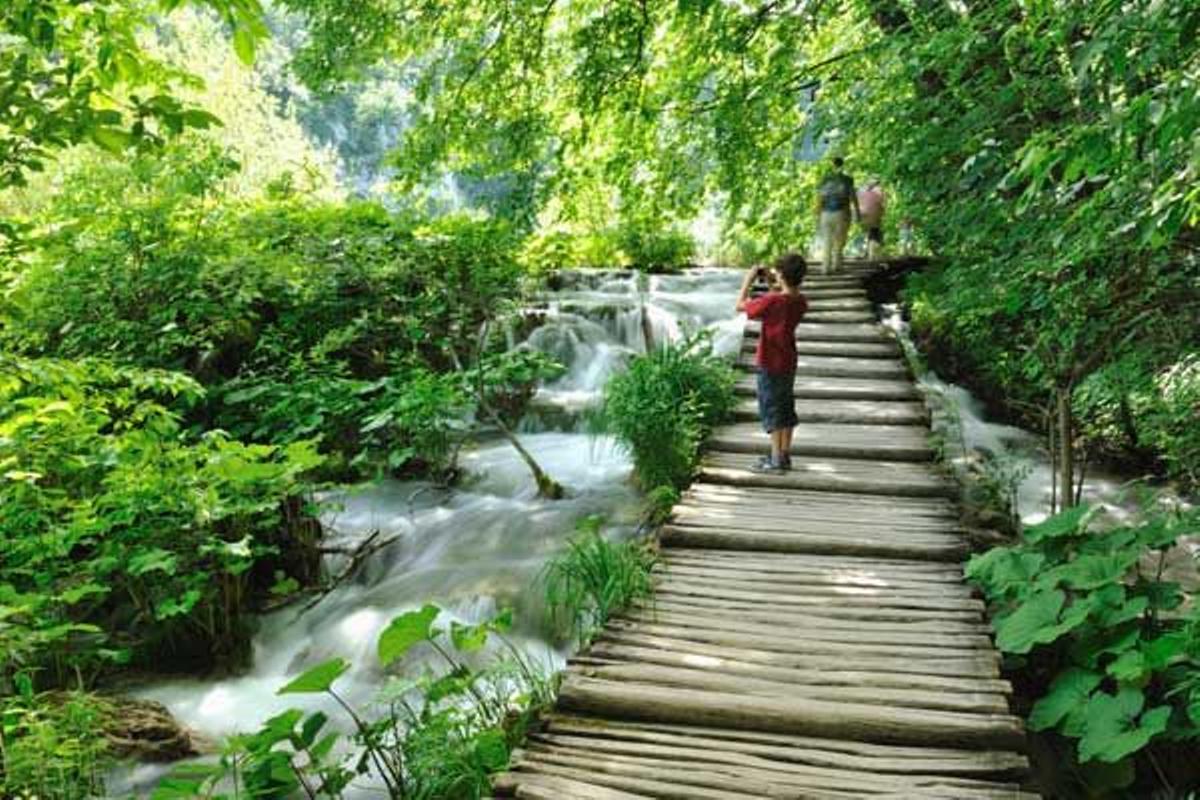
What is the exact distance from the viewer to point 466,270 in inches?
322

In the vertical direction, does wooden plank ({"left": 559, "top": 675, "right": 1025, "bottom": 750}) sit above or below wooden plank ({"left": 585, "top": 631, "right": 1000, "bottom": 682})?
below

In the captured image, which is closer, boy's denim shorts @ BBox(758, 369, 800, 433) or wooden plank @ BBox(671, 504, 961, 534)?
wooden plank @ BBox(671, 504, 961, 534)

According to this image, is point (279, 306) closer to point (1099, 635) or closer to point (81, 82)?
point (81, 82)

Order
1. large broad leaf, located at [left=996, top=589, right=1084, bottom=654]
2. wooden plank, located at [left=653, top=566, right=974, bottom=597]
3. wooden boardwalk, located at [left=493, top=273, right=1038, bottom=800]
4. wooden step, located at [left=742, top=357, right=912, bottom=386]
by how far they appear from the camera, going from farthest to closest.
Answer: wooden step, located at [left=742, top=357, right=912, bottom=386], wooden plank, located at [left=653, top=566, right=974, bottom=597], large broad leaf, located at [left=996, top=589, right=1084, bottom=654], wooden boardwalk, located at [left=493, top=273, right=1038, bottom=800]

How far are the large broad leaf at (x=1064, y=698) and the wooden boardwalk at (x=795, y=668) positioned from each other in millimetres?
211

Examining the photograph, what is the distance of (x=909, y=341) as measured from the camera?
1160 centimetres

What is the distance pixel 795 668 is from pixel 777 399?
2586mm

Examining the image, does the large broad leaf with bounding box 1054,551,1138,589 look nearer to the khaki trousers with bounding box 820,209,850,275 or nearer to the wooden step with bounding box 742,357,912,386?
the wooden step with bounding box 742,357,912,386

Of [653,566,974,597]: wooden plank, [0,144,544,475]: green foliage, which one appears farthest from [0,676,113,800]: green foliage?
[0,144,544,475]: green foliage

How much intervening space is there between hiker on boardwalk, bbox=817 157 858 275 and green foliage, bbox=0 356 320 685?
6.97m

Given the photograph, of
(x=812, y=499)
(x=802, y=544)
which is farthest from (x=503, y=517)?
(x=802, y=544)

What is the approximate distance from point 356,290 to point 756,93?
4.40 metres

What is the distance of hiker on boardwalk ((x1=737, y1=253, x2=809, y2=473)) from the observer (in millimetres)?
5652

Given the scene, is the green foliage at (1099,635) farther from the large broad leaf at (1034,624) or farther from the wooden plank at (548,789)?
the wooden plank at (548,789)
